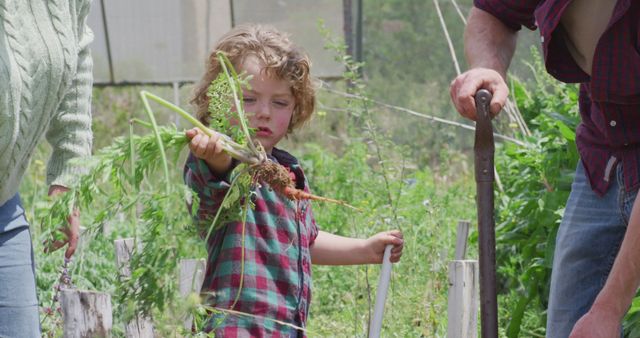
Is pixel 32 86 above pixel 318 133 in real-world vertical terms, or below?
above

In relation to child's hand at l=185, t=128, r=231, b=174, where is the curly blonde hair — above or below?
above

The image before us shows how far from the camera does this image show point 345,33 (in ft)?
30.6

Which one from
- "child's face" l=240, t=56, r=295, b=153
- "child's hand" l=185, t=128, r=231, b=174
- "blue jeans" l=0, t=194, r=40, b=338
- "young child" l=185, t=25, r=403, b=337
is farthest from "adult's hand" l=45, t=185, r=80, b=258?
"child's hand" l=185, t=128, r=231, b=174

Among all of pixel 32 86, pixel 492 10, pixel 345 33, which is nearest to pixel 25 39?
pixel 32 86

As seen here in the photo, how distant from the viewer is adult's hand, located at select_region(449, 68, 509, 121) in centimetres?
310

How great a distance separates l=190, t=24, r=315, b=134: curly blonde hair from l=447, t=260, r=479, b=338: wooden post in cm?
79

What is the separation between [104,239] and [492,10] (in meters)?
2.81

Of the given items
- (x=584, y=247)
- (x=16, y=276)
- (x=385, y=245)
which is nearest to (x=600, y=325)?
(x=584, y=247)

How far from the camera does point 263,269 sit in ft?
10.7

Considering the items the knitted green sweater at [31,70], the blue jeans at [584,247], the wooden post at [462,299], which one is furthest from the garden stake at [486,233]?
the knitted green sweater at [31,70]

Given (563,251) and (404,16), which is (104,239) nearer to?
(563,251)

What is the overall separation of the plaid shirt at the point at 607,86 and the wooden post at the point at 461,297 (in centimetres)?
79

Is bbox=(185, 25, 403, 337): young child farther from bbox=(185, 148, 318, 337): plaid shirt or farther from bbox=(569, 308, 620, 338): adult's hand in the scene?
bbox=(569, 308, 620, 338): adult's hand

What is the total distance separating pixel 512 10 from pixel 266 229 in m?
0.97
